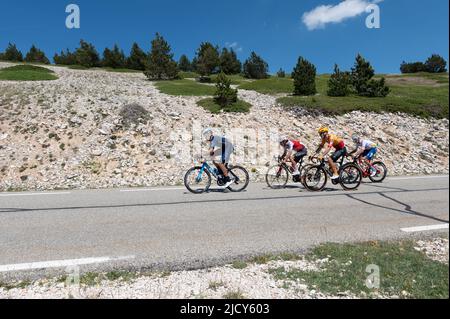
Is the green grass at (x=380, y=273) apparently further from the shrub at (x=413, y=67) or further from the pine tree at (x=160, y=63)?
the shrub at (x=413, y=67)

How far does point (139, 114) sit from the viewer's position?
17156mm

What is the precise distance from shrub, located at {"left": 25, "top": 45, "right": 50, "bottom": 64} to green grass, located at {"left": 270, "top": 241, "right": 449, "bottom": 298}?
266 feet

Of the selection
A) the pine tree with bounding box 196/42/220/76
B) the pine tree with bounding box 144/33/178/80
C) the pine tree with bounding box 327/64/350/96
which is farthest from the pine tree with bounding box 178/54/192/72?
the pine tree with bounding box 327/64/350/96

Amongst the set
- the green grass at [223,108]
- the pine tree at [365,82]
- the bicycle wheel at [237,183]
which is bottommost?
the bicycle wheel at [237,183]

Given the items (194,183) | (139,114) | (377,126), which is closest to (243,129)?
(139,114)

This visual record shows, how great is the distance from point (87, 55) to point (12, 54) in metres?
27.4

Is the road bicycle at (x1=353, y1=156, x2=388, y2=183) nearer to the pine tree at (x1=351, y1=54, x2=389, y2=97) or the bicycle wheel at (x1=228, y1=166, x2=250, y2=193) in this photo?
the bicycle wheel at (x1=228, y1=166, x2=250, y2=193)

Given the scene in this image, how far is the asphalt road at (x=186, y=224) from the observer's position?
4422mm

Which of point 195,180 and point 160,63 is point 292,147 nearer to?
point 195,180

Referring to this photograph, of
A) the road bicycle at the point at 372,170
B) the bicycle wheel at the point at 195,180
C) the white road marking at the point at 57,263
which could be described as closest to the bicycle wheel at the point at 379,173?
the road bicycle at the point at 372,170

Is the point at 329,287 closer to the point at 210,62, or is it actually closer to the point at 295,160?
the point at 295,160

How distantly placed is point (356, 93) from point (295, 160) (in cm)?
2102

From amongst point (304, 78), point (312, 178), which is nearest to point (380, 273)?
point (312, 178)

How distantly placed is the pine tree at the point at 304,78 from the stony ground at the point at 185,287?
77.5ft
